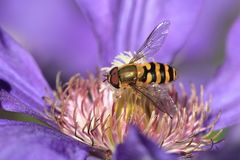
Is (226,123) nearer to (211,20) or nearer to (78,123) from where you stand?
(78,123)

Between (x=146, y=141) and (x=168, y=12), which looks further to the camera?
(x=168, y=12)

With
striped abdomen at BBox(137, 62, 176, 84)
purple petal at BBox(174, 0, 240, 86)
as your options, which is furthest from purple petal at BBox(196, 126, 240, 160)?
purple petal at BBox(174, 0, 240, 86)

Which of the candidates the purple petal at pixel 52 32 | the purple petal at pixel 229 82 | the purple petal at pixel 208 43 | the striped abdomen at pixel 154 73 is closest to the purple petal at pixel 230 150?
the striped abdomen at pixel 154 73

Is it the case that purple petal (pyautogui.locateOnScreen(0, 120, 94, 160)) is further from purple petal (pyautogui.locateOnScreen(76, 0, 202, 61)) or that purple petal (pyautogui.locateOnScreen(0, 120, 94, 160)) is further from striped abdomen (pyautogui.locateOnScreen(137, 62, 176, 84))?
purple petal (pyautogui.locateOnScreen(76, 0, 202, 61))

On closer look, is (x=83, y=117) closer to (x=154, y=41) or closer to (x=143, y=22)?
(x=154, y=41)

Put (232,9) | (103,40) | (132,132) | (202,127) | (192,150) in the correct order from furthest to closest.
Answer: (232,9), (103,40), (202,127), (192,150), (132,132)

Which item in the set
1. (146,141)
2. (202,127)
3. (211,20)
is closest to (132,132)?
(146,141)

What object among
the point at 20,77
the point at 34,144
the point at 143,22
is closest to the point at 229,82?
the point at 143,22
